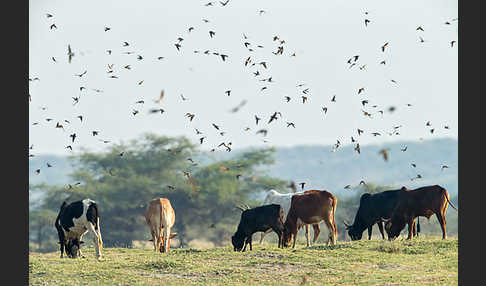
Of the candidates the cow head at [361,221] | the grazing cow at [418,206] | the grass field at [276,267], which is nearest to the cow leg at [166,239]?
the grass field at [276,267]

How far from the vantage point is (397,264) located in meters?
20.8

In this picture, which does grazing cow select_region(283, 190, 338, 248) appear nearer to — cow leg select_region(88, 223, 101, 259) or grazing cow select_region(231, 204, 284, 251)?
grazing cow select_region(231, 204, 284, 251)

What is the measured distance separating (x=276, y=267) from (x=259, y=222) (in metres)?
4.34

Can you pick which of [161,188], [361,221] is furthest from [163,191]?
[361,221]

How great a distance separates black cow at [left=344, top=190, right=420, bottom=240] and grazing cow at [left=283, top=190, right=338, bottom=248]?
2.16 m

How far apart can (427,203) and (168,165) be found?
39.0m

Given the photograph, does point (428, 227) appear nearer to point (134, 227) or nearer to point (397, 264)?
point (134, 227)

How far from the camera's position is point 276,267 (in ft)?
66.5

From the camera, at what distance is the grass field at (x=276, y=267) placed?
1888 centimetres

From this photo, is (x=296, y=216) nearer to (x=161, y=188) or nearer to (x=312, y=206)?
(x=312, y=206)

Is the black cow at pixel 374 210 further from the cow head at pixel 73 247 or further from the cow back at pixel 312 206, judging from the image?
the cow head at pixel 73 247

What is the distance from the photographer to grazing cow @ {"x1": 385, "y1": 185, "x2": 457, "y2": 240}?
24812 millimetres

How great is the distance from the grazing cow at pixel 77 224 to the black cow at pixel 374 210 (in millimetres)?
8317

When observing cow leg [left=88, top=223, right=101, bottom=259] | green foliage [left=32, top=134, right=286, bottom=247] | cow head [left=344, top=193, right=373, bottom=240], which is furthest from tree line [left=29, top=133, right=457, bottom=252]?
cow leg [left=88, top=223, right=101, bottom=259]
